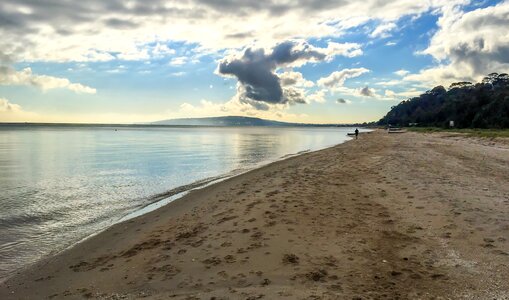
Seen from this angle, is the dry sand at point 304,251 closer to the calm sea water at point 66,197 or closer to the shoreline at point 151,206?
the shoreline at point 151,206

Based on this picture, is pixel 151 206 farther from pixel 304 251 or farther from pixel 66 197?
pixel 304 251

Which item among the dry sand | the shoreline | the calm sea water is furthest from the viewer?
the calm sea water

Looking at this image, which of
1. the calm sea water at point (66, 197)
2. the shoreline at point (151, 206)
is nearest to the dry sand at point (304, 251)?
the shoreline at point (151, 206)

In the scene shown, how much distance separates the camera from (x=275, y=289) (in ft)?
19.6

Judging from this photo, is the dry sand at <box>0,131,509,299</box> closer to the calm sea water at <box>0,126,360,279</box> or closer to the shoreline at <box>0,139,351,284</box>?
the shoreline at <box>0,139,351,284</box>


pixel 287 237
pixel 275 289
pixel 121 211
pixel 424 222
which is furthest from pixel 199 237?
pixel 121 211

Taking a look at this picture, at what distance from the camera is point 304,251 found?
306 inches

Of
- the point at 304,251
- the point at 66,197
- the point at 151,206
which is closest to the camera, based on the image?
the point at 304,251

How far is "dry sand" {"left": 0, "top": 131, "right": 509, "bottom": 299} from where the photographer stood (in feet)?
20.1

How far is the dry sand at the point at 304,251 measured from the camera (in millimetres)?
6129

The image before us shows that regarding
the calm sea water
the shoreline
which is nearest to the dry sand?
the shoreline

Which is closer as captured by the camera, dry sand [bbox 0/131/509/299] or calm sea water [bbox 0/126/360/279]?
dry sand [bbox 0/131/509/299]

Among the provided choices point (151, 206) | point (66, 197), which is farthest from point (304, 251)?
point (66, 197)

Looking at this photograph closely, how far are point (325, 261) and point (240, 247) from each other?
209 cm
